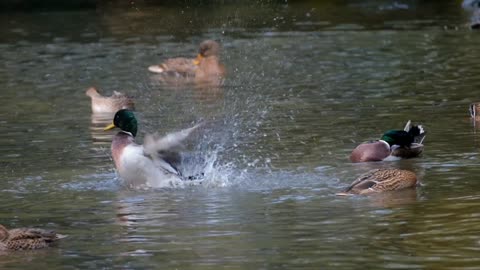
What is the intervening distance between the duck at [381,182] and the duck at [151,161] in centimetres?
183

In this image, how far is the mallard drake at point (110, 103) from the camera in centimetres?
1836

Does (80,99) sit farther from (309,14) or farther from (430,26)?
(309,14)

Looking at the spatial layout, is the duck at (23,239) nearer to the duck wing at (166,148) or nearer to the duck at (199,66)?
the duck wing at (166,148)

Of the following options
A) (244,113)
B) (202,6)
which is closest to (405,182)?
(244,113)

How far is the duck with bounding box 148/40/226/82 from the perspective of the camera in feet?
72.7

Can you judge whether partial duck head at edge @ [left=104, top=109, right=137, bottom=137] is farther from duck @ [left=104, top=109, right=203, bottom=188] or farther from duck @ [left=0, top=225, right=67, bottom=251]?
duck @ [left=0, top=225, right=67, bottom=251]

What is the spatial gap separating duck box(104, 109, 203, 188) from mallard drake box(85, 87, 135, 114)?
5114 millimetres

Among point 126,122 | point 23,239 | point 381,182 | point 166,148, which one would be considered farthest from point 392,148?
point 23,239

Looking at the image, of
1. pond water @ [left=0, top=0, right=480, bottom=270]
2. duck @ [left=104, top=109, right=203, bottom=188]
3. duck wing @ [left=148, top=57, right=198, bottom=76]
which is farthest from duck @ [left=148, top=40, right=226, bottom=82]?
duck @ [left=104, top=109, right=203, bottom=188]

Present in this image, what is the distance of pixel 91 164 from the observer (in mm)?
14312

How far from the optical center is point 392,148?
14.0 meters

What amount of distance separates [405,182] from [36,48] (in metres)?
14.9

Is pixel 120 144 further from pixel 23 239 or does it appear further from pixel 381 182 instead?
pixel 23 239

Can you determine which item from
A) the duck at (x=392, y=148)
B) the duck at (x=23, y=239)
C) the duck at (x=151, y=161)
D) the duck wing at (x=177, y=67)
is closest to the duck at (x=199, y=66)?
the duck wing at (x=177, y=67)
